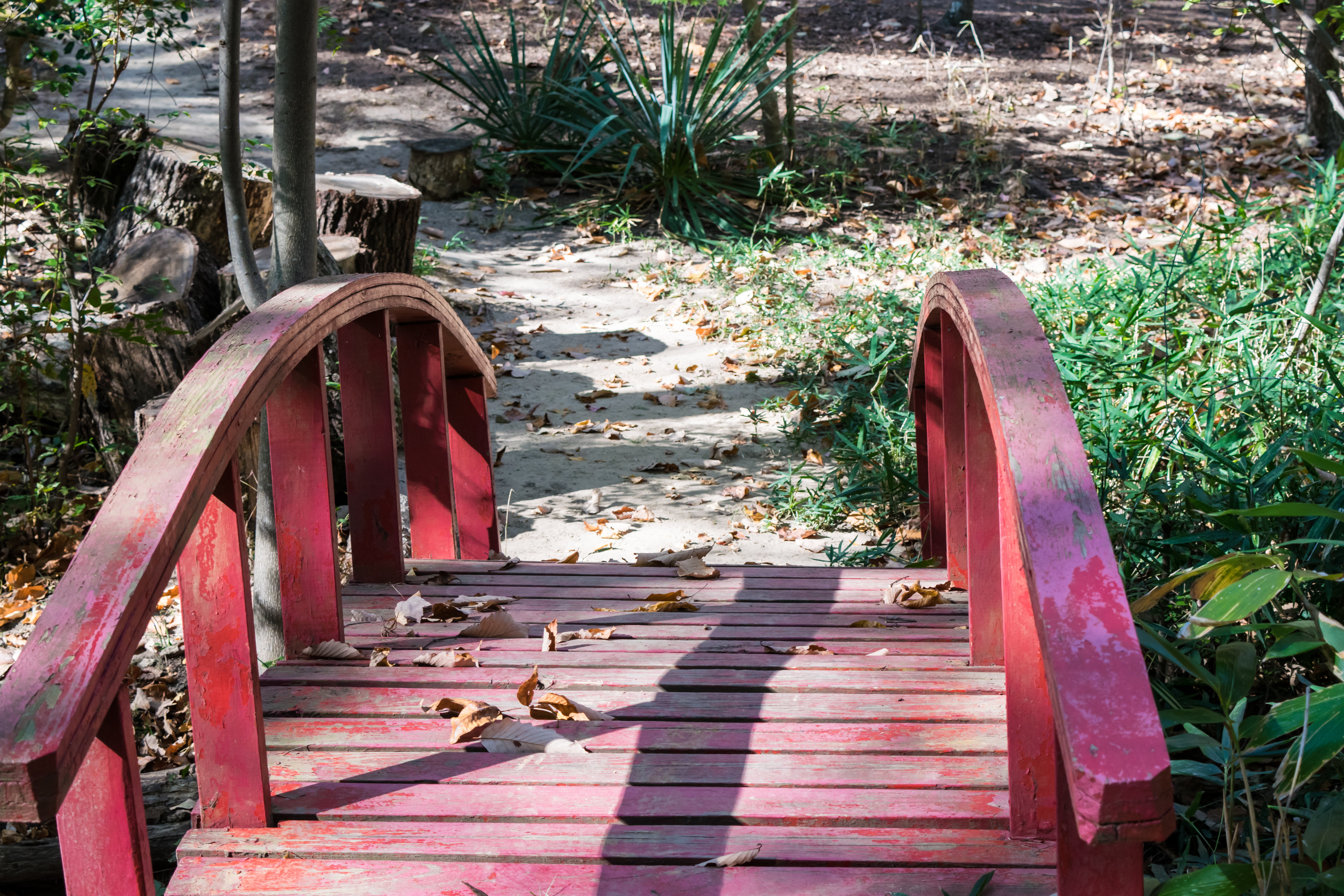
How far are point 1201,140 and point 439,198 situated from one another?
6268 mm

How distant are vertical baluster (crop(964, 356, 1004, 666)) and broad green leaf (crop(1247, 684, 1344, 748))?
66cm

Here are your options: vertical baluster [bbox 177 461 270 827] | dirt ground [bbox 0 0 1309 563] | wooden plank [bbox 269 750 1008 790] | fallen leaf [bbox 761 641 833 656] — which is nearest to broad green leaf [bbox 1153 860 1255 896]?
wooden plank [bbox 269 750 1008 790]

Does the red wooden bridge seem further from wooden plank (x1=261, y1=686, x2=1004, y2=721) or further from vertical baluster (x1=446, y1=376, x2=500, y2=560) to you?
vertical baluster (x1=446, y1=376, x2=500, y2=560)

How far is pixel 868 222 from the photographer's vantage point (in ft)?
25.3

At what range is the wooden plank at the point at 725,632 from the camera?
246 cm

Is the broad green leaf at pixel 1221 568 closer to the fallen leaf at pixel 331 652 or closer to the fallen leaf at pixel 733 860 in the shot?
the fallen leaf at pixel 733 860

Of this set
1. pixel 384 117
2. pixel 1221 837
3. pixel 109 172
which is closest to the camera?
pixel 1221 837

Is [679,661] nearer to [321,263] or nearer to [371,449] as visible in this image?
[371,449]

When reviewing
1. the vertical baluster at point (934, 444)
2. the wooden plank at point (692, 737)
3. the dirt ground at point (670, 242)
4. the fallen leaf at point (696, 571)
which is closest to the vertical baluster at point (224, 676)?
the wooden plank at point (692, 737)

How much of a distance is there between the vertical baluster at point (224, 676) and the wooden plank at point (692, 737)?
0.21 meters

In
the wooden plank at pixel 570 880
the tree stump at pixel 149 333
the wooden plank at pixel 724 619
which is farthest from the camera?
the tree stump at pixel 149 333

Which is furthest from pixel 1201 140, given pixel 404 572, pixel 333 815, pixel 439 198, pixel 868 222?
pixel 333 815

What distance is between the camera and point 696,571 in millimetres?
3168

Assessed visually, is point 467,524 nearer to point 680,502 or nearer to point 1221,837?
point 680,502
